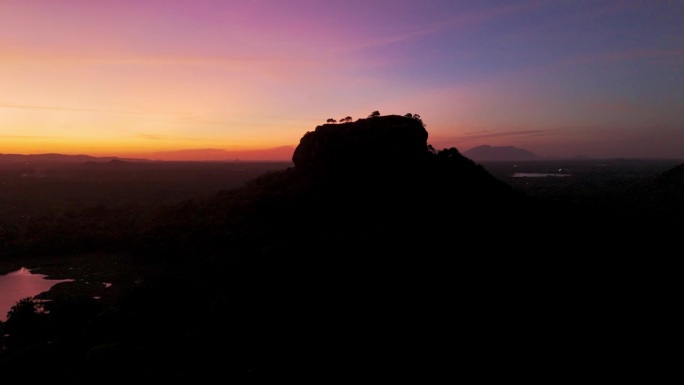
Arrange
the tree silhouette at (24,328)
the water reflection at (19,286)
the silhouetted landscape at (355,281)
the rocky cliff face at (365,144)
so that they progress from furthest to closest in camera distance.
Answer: the rocky cliff face at (365,144)
the water reflection at (19,286)
the tree silhouette at (24,328)
the silhouetted landscape at (355,281)

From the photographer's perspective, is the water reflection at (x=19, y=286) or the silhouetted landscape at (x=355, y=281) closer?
the silhouetted landscape at (x=355, y=281)

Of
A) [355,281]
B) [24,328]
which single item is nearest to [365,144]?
[355,281]

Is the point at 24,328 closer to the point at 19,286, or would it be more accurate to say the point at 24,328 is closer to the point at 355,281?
the point at 19,286

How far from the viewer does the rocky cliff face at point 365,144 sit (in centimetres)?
6588

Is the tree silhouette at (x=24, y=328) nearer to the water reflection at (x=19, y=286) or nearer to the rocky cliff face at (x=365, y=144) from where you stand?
the water reflection at (x=19, y=286)

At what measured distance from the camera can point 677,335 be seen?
3206cm

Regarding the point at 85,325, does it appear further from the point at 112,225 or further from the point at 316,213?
the point at 112,225

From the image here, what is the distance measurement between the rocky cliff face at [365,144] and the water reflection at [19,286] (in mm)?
40352

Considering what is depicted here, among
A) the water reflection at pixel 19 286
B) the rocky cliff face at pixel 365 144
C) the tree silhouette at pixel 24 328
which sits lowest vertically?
the water reflection at pixel 19 286

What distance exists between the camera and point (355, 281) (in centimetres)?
3925

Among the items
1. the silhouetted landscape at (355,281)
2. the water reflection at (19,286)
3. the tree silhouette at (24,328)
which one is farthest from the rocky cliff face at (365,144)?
the tree silhouette at (24,328)

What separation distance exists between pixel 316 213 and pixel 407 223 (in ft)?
44.1

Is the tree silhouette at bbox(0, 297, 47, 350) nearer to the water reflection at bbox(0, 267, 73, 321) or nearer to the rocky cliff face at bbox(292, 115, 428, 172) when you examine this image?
the water reflection at bbox(0, 267, 73, 321)

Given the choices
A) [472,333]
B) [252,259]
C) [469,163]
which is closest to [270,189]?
[252,259]
